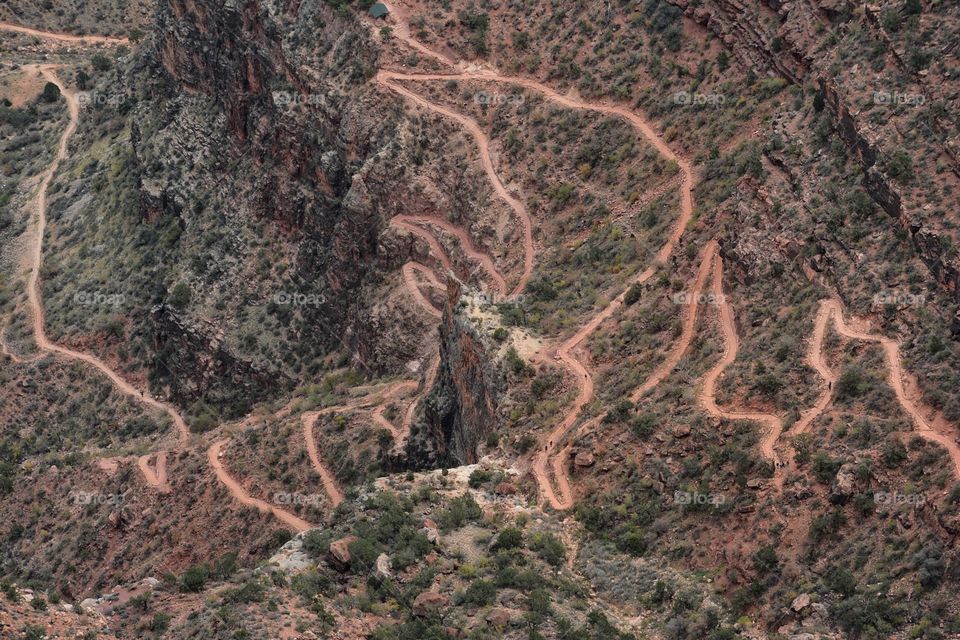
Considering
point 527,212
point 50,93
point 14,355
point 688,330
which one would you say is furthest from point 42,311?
point 688,330

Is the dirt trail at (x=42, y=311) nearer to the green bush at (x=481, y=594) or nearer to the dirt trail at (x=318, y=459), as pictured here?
the dirt trail at (x=318, y=459)

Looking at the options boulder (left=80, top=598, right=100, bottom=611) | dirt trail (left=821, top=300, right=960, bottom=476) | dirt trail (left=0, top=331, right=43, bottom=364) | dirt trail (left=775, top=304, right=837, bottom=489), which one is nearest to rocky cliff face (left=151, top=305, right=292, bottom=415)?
dirt trail (left=0, top=331, right=43, bottom=364)

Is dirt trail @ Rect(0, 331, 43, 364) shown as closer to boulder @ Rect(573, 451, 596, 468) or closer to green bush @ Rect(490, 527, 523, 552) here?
boulder @ Rect(573, 451, 596, 468)

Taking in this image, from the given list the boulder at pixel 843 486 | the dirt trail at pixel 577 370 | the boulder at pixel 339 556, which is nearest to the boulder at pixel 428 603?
the boulder at pixel 339 556

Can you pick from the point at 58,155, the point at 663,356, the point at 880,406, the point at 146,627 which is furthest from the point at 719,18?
the point at 58,155

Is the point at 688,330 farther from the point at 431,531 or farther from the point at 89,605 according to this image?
the point at 89,605

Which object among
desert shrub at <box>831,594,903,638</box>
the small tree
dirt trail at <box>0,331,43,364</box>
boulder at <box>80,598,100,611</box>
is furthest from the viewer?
the small tree

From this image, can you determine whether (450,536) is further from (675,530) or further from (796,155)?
(796,155)
